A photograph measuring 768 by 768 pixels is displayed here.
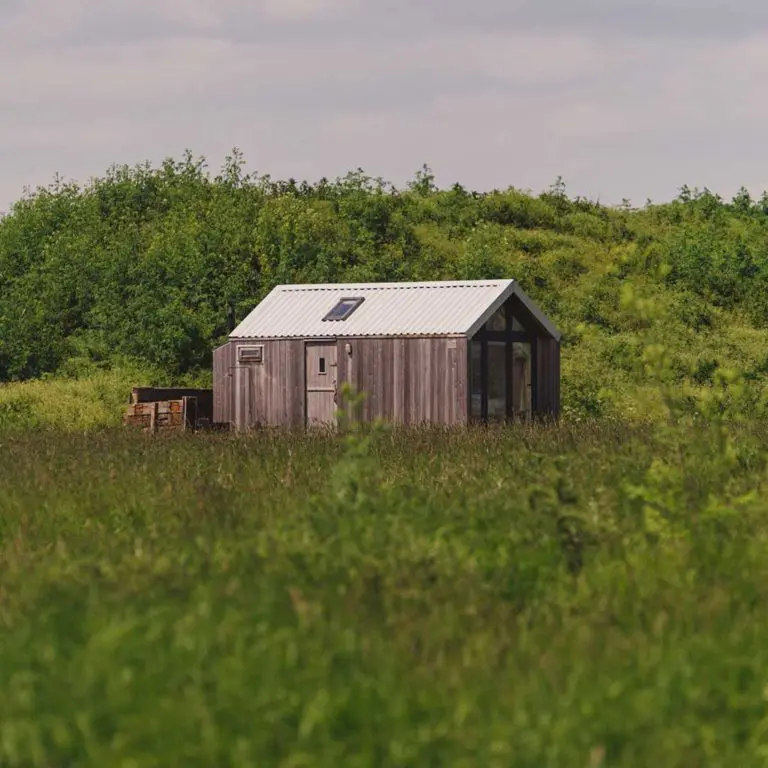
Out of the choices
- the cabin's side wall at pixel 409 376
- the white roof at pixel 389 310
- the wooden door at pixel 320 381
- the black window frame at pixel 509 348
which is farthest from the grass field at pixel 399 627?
the wooden door at pixel 320 381

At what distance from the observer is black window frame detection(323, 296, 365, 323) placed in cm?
3184

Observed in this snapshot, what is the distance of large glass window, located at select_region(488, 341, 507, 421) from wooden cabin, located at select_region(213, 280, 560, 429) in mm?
22

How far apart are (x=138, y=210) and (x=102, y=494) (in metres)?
41.3

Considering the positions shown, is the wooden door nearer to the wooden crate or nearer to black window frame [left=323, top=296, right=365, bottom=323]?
black window frame [left=323, top=296, right=365, bottom=323]

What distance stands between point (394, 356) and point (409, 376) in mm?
561

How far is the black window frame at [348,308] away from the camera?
3184 cm

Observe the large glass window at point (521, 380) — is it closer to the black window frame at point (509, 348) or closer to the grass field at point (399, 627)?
the black window frame at point (509, 348)

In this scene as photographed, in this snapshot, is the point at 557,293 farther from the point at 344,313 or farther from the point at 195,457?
the point at 195,457

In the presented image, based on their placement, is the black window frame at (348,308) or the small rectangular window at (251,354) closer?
the black window frame at (348,308)

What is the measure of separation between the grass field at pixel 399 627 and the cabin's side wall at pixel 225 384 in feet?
69.7

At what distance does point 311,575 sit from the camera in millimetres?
8047

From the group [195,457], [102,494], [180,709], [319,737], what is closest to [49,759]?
[180,709]

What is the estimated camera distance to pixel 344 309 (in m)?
32.1

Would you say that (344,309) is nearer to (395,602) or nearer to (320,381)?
(320,381)
